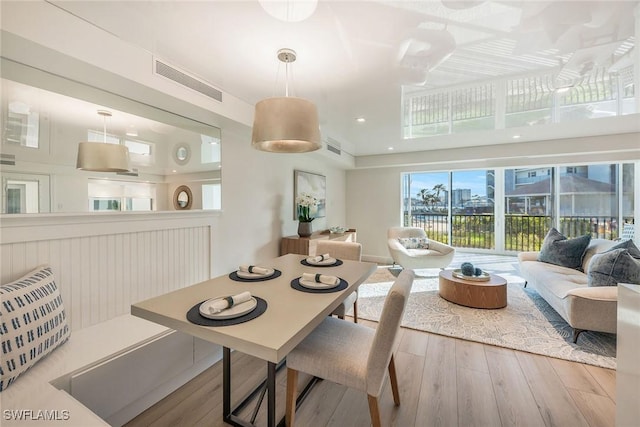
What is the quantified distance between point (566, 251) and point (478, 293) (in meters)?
1.51

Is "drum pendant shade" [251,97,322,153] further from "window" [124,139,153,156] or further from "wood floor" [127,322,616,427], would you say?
"wood floor" [127,322,616,427]

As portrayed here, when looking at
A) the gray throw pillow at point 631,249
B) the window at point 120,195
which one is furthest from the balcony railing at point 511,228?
the window at point 120,195

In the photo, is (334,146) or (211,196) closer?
(211,196)

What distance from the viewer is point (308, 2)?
4.46ft

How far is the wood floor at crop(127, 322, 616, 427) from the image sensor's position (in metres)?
1.52

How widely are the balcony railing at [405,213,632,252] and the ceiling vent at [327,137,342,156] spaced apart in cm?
244

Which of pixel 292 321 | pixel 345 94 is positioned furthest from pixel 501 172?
pixel 292 321

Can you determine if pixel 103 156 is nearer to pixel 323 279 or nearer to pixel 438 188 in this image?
pixel 323 279

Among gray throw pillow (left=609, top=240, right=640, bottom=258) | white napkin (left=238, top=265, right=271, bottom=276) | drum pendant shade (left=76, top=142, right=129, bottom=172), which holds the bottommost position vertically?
white napkin (left=238, top=265, right=271, bottom=276)

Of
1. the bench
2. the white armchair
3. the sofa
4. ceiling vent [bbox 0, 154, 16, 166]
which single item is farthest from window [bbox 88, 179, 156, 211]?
the sofa

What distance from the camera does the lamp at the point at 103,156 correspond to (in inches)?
68.5

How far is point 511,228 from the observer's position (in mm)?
6031

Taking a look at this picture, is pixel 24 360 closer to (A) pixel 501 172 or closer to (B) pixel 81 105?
(B) pixel 81 105

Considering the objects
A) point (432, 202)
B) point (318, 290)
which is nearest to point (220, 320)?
point (318, 290)
